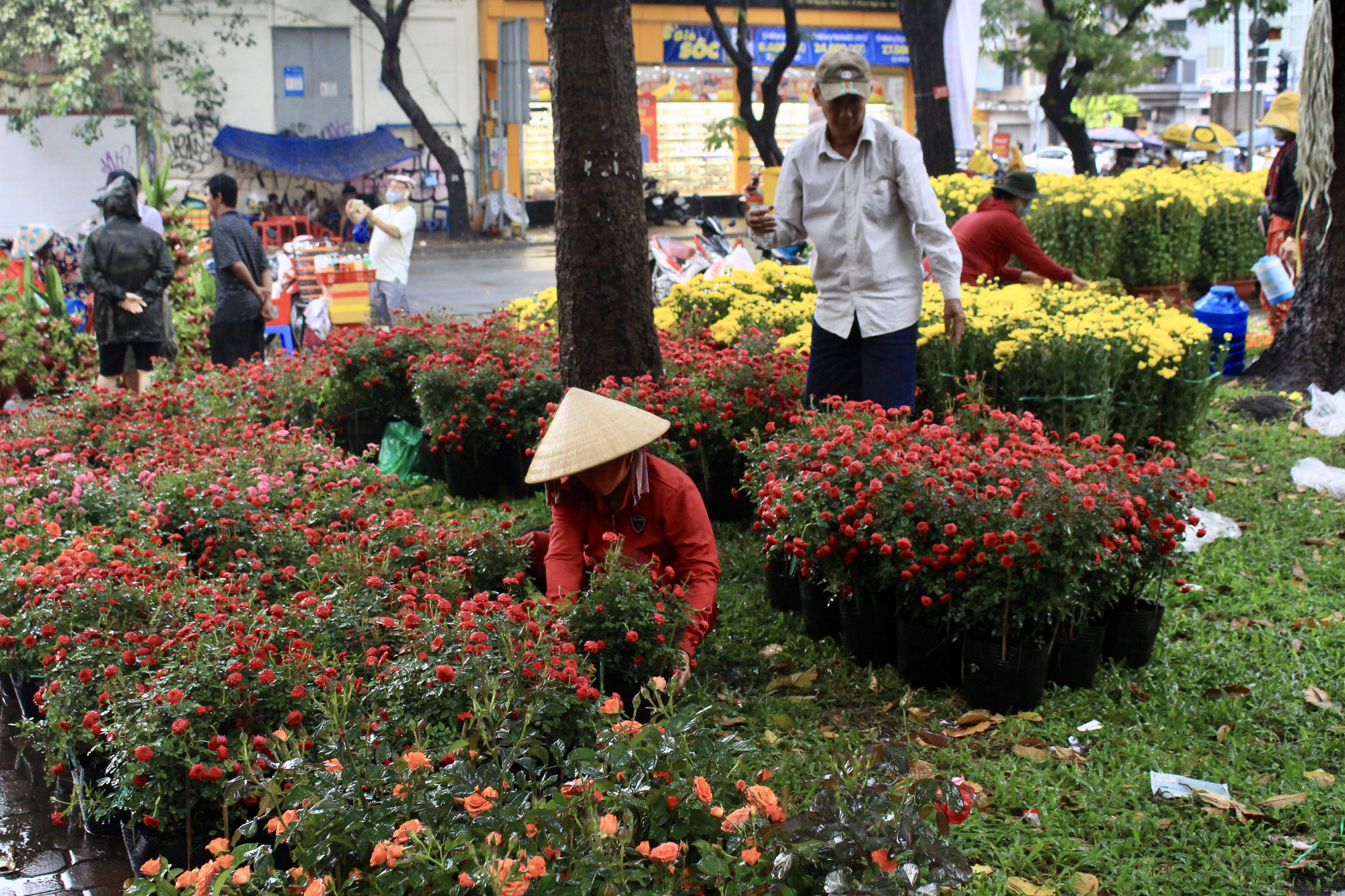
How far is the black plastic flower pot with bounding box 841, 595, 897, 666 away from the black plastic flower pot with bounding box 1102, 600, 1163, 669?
741 mm

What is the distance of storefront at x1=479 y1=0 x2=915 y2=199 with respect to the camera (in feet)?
95.4

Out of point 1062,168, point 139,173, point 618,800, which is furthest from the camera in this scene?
point 1062,168

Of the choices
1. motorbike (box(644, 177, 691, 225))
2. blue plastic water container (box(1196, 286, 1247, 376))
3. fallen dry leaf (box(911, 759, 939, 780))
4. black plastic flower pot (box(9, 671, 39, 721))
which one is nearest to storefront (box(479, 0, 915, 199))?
motorbike (box(644, 177, 691, 225))

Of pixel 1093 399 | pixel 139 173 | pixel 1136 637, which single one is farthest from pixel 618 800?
pixel 139 173

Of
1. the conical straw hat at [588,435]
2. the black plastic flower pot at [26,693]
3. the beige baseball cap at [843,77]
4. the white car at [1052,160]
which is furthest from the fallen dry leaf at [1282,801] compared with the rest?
the white car at [1052,160]

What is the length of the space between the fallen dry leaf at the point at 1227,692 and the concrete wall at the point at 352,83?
85.5ft

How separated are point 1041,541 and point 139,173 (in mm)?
25551

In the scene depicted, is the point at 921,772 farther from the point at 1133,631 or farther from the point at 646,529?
the point at 1133,631

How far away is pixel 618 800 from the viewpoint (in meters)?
2.27

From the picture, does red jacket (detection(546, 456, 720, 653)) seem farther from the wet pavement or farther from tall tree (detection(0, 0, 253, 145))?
tall tree (detection(0, 0, 253, 145))

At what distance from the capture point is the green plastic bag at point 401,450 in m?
7.01

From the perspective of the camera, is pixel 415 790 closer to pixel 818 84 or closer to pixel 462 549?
pixel 462 549

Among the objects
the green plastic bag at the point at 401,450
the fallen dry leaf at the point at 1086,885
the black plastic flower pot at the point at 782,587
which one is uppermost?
the green plastic bag at the point at 401,450

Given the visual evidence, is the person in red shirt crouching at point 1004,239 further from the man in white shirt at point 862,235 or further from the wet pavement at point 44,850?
the wet pavement at point 44,850
